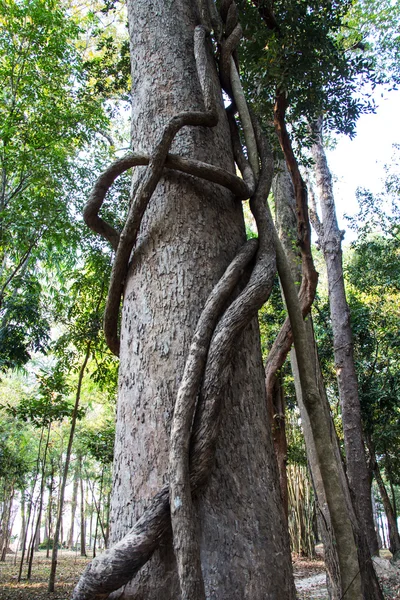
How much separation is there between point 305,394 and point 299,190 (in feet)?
5.46

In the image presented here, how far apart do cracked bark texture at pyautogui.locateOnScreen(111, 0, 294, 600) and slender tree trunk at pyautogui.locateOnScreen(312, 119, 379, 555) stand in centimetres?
435

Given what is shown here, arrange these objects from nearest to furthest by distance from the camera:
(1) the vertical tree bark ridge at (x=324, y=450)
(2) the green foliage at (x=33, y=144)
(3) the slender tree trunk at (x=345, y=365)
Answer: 1. (1) the vertical tree bark ridge at (x=324, y=450)
2. (2) the green foliage at (x=33, y=144)
3. (3) the slender tree trunk at (x=345, y=365)

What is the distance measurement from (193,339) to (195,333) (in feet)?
0.05

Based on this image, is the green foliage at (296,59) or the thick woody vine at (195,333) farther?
the green foliage at (296,59)

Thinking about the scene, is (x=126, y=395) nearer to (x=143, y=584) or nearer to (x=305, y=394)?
(x=143, y=584)

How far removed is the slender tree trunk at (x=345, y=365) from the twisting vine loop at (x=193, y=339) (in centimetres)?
427

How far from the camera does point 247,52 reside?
8.51 feet

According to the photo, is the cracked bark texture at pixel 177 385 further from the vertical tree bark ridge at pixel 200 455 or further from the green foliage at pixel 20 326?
the green foliage at pixel 20 326

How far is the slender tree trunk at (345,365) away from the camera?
5746mm

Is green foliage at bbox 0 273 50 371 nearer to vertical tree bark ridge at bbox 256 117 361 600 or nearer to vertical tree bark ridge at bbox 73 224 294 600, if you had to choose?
vertical tree bark ridge at bbox 256 117 361 600

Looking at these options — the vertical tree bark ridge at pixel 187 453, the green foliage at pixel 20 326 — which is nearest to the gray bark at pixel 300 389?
the vertical tree bark ridge at pixel 187 453

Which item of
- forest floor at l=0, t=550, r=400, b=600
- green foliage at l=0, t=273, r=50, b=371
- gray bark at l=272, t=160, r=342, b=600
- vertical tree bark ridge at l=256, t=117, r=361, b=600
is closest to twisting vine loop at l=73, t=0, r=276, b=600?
vertical tree bark ridge at l=256, t=117, r=361, b=600

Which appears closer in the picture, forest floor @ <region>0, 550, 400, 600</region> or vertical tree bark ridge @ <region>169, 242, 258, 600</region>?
vertical tree bark ridge @ <region>169, 242, 258, 600</region>

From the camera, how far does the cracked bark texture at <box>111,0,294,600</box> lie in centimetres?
75
